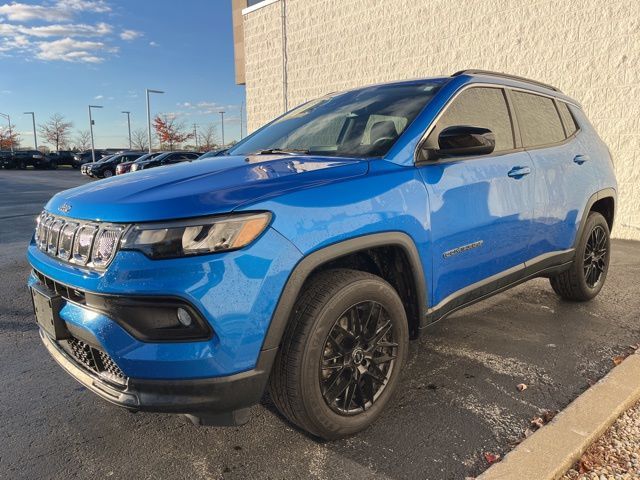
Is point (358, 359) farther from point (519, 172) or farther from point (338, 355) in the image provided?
point (519, 172)

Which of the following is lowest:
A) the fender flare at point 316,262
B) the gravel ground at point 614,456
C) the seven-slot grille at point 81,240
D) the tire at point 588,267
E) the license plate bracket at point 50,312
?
the gravel ground at point 614,456

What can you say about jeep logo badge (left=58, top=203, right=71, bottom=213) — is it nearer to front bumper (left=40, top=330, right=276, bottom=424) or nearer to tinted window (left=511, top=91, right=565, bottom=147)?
front bumper (left=40, top=330, right=276, bottom=424)

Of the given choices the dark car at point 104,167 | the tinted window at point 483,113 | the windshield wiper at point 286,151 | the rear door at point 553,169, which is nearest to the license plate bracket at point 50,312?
the windshield wiper at point 286,151

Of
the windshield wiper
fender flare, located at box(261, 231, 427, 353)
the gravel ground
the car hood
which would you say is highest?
the windshield wiper

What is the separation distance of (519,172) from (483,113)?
0.46 m

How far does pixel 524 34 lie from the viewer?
9023 mm

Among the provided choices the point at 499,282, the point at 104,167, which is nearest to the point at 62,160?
the point at 104,167

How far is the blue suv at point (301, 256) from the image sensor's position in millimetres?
1851

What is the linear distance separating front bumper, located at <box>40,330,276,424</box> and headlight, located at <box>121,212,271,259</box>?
0.48 metres

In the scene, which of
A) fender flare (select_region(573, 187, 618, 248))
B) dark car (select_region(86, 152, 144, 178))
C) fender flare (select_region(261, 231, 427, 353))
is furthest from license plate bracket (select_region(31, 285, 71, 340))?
dark car (select_region(86, 152, 144, 178))

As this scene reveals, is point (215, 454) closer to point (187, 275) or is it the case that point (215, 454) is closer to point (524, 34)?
point (187, 275)

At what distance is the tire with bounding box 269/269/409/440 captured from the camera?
2.09 m

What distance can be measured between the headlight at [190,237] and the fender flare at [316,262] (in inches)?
10.4

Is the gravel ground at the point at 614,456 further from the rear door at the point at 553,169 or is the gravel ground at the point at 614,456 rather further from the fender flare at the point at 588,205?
the fender flare at the point at 588,205
